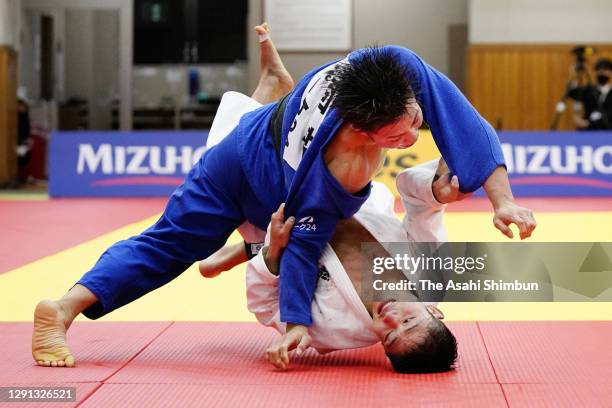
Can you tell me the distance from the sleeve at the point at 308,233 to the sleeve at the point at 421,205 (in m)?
0.21

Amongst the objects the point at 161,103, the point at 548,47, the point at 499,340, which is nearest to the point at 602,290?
the point at 499,340

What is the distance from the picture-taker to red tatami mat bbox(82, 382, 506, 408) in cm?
284

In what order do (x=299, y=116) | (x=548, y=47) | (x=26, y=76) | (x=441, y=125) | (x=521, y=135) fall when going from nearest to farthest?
(x=441, y=125) → (x=299, y=116) → (x=521, y=135) → (x=548, y=47) → (x=26, y=76)

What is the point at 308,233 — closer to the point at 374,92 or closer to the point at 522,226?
the point at 374,92

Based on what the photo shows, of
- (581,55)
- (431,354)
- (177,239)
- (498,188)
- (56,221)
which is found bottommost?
(56,221)

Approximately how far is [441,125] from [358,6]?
13618mm

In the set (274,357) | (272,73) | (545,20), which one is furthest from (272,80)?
(545,20)

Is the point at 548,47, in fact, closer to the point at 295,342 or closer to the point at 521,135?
the point at 521,135

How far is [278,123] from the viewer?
3.53 m

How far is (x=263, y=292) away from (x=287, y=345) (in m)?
0.31

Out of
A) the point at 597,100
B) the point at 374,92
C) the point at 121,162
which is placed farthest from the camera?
the point at 597,100

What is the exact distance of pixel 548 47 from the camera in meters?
15.7

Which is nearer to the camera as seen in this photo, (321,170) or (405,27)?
(321,170)

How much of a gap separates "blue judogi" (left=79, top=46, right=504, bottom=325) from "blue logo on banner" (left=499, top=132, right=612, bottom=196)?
793 centimetres
